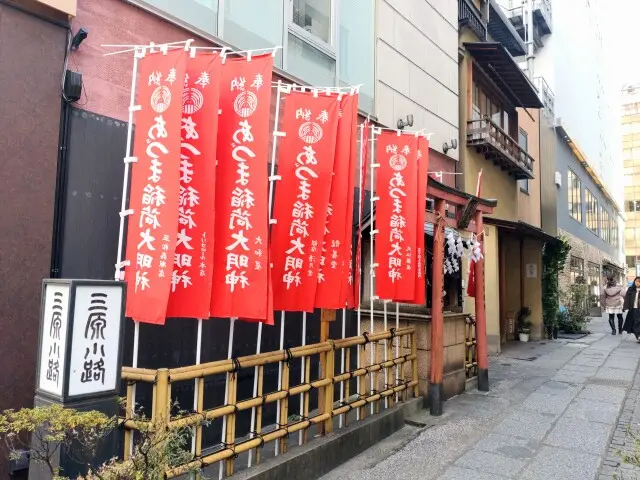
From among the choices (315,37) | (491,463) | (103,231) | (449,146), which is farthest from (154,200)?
(449,146)

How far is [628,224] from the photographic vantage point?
6894 cm

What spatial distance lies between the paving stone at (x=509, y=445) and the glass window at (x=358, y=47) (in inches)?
262

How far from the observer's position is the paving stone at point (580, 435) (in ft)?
20.7

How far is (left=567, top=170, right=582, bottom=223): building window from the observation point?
2539cm

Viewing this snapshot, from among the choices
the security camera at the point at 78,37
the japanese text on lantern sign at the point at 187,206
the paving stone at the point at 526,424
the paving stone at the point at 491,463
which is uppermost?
the security camera at the point at 78,37

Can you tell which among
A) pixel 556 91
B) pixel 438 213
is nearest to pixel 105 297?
pixel 438 213

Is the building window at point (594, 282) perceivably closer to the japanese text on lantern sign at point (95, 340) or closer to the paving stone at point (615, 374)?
the paving stone at point (615, 374)

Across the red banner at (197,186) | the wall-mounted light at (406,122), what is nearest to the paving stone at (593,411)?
the wall-mounted light at (406,122)

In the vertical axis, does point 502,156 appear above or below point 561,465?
above

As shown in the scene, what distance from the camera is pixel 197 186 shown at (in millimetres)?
4633

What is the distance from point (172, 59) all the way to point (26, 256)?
7.94 feet

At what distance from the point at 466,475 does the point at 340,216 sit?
3394 millimetres

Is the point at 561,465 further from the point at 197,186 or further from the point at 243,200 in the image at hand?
the point at 197,186

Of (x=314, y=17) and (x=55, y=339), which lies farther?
(x=314, y=17)
